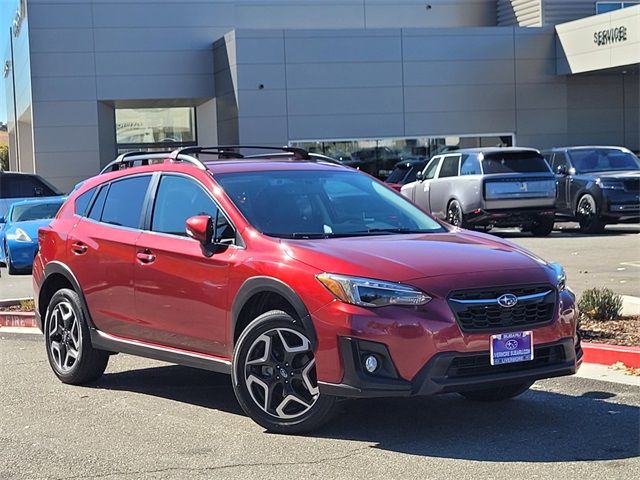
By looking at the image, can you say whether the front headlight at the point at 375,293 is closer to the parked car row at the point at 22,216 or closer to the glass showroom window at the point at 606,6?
the parked car row at the point at 22,216

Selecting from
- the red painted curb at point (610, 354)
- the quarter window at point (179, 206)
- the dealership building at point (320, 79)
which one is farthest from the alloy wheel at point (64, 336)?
the dealership building at point (320, 79)

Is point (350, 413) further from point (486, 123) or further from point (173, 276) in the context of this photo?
point (486, 123)

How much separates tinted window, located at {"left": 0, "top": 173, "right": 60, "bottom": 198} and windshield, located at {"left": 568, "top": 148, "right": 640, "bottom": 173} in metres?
11.7

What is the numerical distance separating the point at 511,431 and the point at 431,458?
777 mm

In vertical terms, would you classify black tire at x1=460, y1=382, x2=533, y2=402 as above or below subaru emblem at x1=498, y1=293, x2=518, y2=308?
below

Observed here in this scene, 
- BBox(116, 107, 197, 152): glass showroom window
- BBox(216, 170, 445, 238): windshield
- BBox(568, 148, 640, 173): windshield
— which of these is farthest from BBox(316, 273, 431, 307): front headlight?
BBox(116, 107, 197, 152): glass showroom window

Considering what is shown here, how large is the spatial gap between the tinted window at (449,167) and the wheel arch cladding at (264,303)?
14.5 metres

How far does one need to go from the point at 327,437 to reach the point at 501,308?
1303 millimetres

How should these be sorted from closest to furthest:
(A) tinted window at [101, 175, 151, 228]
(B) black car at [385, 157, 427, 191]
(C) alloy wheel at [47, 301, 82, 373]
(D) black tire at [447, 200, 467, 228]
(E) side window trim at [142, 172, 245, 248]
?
(E) side window trim at [142, 172, 245, 248] → (A) tinted window at [101, 175, 151, 228] → (C) alloy wheel at [47, 301, 82, 373] → (D) black tire at [447, 200, 467, 228] → (B) black car at [385, 157, 427, 191]

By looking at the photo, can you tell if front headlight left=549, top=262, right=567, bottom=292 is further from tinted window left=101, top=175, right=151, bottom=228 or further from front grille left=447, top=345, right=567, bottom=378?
tinted window left=101, top=175, right=151, bottom=228

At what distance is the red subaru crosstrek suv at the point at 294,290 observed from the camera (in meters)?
5.15

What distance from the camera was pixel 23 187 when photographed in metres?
21.0

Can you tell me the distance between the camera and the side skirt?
19.9ft

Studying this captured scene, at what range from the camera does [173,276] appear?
6.30 metres
